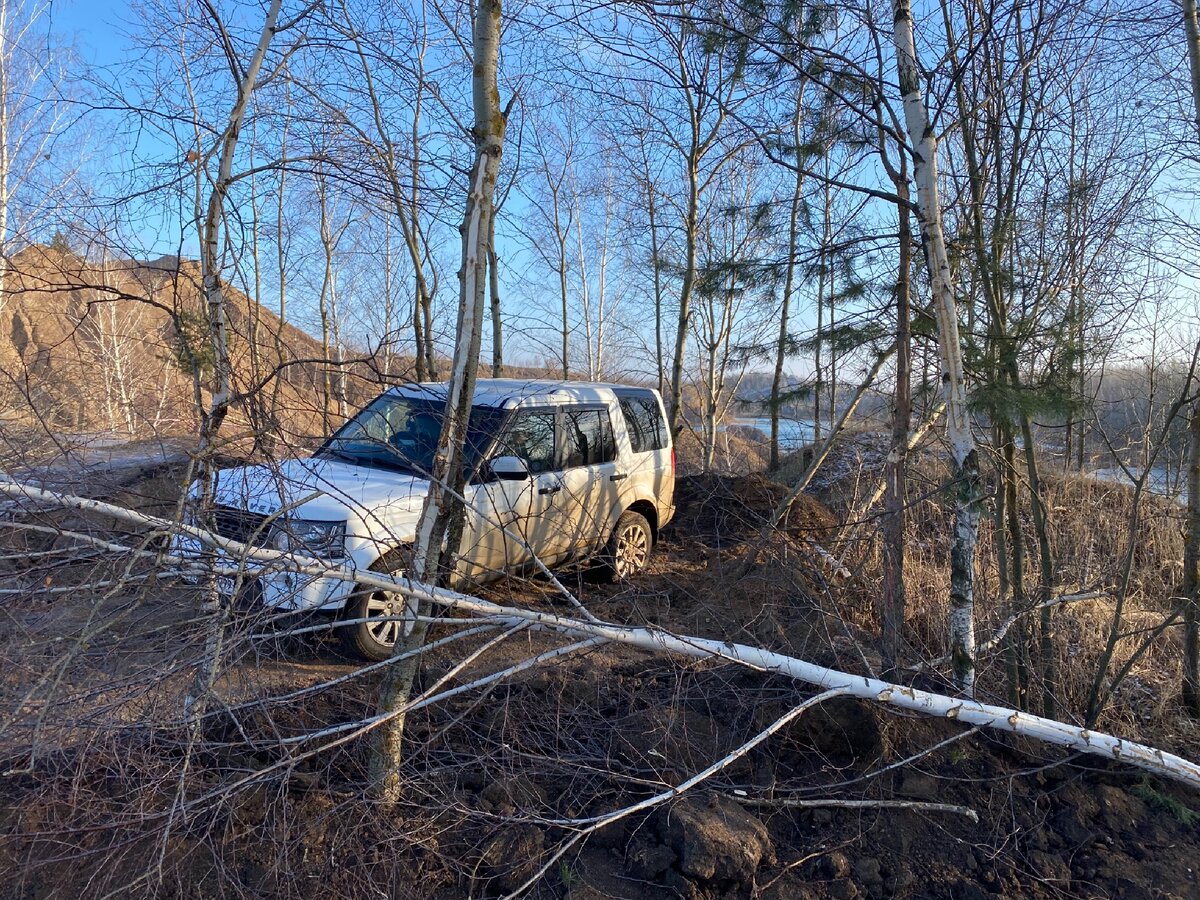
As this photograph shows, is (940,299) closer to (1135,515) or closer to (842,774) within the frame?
(1135,515)

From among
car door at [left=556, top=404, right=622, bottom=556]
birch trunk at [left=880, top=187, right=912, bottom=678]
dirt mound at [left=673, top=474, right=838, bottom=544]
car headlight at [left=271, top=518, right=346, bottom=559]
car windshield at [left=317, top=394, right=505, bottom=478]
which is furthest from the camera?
dirt mound at [left=673, top=474, right=838, bottom=544]

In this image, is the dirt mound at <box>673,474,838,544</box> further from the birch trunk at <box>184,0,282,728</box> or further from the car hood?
the birch trunk at <box>184,0,282,728</box>

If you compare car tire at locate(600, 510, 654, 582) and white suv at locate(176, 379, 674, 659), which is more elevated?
white suv at locate(176, 379, 674, 659)

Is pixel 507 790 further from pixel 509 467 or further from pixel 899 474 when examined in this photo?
pixel 899 474

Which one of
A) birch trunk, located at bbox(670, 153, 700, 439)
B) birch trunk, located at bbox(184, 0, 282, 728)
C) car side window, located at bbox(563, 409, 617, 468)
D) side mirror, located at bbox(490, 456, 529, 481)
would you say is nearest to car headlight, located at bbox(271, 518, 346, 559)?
birch trunk, located at bbox(184, 0, 282, 728)

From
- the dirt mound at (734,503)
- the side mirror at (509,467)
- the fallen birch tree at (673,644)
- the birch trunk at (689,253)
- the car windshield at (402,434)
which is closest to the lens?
the fallen birch tree at (673,644)

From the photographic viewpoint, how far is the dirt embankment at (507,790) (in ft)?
8.93

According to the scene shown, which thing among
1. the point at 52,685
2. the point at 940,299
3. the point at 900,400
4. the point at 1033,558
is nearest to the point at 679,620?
the point at 900,400

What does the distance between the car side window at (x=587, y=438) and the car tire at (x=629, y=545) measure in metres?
0.62

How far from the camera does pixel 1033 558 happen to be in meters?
6.66

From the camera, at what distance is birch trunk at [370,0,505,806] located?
10.2 ft

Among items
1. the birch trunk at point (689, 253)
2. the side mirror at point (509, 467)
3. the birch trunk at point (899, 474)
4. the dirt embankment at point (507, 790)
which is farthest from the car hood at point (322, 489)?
the birch trunk at point (689, 253)

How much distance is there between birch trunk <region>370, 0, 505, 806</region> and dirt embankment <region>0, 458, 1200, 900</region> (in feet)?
0.70

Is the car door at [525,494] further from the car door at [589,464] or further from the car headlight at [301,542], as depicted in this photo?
the car headlight at [301,542]
